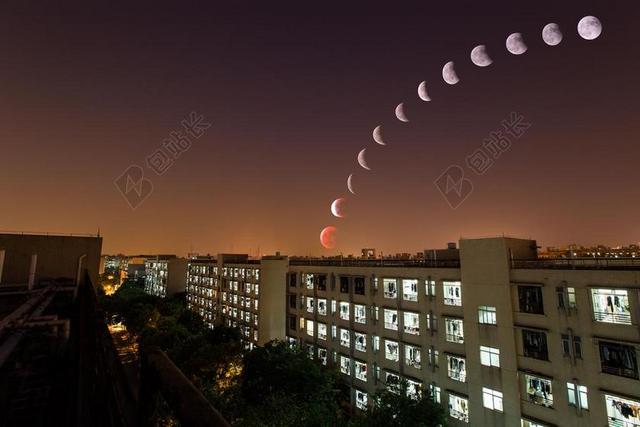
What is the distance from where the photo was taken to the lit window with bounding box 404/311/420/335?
27.2 metres

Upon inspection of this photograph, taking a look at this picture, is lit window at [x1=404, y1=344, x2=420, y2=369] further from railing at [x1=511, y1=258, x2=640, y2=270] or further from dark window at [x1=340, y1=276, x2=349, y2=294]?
railing at [x1=511, y1=258, x2=640, y2=270]

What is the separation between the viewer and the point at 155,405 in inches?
63.2

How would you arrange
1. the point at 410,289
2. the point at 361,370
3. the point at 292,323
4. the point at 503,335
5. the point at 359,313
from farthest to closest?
the point at 292,323, the point at 359,313, the point at 361,370, the point at 410,289, the point at 503,335

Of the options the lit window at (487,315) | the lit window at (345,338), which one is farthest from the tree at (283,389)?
the lit window at (487,315)

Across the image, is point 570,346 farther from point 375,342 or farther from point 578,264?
point 375,342

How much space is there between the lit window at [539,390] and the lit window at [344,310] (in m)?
16.4

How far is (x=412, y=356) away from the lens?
89.1ft

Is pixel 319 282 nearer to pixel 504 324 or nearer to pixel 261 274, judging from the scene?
pixel 261 274

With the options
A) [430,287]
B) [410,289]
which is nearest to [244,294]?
[410,289]

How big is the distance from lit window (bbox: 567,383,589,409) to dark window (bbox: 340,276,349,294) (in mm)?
18906

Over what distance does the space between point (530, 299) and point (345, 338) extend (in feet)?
58.9

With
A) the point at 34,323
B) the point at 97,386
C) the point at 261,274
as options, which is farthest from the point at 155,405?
the point at 261,274

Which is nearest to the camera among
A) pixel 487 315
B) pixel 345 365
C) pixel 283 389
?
A: pixel 487 315

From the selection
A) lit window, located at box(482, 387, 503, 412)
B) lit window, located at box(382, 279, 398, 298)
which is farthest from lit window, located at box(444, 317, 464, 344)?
lit window, located at box(382, 279, 398, 298)
